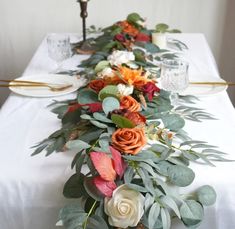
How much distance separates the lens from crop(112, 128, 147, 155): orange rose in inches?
30.6

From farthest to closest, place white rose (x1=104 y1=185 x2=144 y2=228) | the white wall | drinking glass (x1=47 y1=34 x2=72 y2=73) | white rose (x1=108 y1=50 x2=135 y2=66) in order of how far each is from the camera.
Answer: the white wall, drinking glass (x1=47 y1=34 x2=72 y2=73), white rose (x1=108 y1=50 x2=135 y2=66), white rose (x1=104 y1=185 x2=144 y2=228)

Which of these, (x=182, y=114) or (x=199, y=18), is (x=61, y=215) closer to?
(x=182, y=114)

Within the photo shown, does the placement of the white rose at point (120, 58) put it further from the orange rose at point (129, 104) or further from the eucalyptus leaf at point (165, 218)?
the eucalyptus leaf at point (165, 218)

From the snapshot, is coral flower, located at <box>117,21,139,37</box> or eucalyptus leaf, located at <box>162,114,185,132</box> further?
coral flower, located at <box>117,21,139,37</box>

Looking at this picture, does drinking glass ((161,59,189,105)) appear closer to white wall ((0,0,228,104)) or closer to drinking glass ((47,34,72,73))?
drinking glass ((47,34,72,73))

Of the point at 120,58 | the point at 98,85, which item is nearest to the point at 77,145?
the point at 98,85

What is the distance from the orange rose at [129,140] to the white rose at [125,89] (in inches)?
7.1

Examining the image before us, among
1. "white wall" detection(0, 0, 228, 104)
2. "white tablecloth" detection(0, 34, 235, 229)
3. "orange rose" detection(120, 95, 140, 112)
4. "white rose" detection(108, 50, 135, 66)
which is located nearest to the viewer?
"white tablecloth" detection(0, 34, 235, 229)

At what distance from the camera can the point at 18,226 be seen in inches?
34.0

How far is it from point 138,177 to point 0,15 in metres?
2.01

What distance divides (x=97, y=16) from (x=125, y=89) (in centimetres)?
155

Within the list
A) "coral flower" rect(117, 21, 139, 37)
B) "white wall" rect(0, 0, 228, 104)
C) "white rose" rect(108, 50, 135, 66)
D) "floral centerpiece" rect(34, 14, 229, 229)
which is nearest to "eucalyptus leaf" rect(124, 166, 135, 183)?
"floral centerpiece" rect(34, 14, 229, 229)

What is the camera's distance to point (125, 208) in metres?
0.70

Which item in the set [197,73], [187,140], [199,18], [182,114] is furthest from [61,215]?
[199,18]
